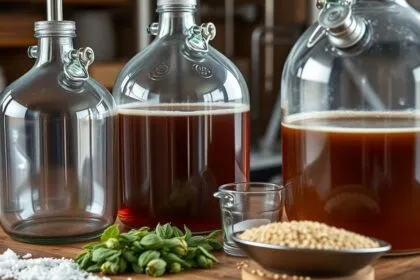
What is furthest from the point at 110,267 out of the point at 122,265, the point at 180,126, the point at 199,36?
the point at 199,36

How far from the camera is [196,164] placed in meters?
0.99

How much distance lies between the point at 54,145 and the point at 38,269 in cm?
19

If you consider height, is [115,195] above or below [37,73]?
below

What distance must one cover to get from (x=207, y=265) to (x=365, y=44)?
0.28 meters

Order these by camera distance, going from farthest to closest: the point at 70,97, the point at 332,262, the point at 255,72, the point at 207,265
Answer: the point at 255,72
the point at 70,97
the point at 207,265
the point at 332,262

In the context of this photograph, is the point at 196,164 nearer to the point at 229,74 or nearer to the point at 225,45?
the point at 229,74

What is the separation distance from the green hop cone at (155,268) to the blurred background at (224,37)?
6.23 feet

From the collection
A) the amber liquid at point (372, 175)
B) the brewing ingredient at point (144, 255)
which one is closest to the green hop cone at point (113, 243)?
the brewing ingredient at point (144, 255)

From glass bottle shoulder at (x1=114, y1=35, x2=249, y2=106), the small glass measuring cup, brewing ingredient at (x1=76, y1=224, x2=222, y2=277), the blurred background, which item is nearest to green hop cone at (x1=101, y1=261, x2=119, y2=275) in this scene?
brewing ingredient at (x1=76, y1=224, x2=222, y2=277)

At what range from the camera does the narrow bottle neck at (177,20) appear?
1022 mm

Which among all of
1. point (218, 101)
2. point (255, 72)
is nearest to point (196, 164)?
point (218, 101)

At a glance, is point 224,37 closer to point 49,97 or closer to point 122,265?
point 49,97

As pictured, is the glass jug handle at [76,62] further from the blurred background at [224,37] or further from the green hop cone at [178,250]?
the blurred background at [224,37]

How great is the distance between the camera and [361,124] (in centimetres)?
90
